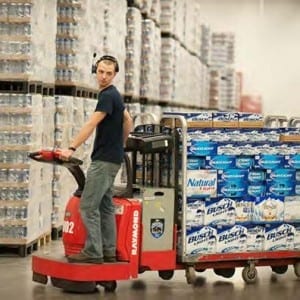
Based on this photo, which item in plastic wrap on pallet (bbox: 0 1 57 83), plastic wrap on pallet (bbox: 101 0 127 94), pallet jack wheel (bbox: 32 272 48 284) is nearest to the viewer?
pallet jack wheel (bbox: 32 272 48 284)

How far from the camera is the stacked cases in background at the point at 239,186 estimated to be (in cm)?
769

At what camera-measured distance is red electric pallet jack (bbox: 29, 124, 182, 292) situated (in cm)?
723

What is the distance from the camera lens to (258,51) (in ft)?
96.1

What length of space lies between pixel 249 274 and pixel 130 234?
128 centimetres

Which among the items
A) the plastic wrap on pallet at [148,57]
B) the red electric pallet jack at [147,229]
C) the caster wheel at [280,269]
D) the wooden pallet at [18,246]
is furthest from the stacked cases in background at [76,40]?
the caster wheel at [280,269]

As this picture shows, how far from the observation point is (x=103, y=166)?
7.14 meters

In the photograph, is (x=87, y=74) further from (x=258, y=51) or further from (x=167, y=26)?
(x=258, y=51)

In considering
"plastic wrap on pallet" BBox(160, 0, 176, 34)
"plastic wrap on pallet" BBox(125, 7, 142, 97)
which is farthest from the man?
"plastic wrap on pallet" BBox(160, 0, 176, 34)

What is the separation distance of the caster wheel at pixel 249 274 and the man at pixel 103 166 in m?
1.41

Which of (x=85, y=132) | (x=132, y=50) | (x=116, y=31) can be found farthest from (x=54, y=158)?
(x=132, y=50)

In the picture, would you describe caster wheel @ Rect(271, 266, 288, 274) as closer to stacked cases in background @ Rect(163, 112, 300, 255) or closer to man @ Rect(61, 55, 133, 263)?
stacked cases in background @ Rect(163, 112, 300, 255)

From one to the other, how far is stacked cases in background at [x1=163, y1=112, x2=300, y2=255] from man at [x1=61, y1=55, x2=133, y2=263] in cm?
72

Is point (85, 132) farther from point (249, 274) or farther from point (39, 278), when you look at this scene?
point (249, 274)

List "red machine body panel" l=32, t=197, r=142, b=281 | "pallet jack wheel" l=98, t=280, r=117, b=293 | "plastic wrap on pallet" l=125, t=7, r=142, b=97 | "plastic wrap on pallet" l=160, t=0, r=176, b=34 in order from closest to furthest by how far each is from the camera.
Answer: "red machine body panel" l=32, t=197, r=142, b=281 → "pallet jack wheel" l=98, t=280, r=117, b=293 → "plastic wrap on pallet" l=125, t=7, r=142, b=97 → "plastic wrap on pallet" l=160, t=0, r=176, b=34
